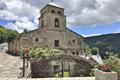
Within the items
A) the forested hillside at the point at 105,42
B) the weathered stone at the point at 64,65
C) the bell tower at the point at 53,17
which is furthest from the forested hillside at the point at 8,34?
the weathered stone at the point at 64,65

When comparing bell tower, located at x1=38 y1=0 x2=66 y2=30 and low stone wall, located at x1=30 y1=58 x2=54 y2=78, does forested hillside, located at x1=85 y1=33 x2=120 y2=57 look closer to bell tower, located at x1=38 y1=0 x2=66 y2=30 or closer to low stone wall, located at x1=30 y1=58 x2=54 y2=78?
bell tower, located at x1=38 y1=0 x2=66 y2=30

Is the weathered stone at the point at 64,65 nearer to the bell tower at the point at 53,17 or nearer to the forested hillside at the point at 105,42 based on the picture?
the bell tower at the point at 53,17

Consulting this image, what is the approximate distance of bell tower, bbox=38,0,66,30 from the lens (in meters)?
31.4

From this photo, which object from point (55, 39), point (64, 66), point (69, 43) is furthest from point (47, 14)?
point (64, 66)

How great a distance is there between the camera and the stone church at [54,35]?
3036cm

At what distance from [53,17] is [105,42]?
42.8 metres

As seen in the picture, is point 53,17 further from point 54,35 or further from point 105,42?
point 105,42

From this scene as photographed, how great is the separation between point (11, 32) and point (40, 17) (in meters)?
34.1

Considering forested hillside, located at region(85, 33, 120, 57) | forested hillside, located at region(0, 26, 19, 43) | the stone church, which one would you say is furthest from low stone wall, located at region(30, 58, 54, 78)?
Result: forested hillside, located at region(0, 26, 19, 43)

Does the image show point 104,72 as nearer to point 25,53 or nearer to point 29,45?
point 25,53

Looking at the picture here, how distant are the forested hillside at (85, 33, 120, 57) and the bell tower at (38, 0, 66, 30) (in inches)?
1296

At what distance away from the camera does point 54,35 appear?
31.9m

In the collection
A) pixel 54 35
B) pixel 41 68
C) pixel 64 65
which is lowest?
pixel 41 68

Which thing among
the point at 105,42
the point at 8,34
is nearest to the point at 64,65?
the point at 8,34
